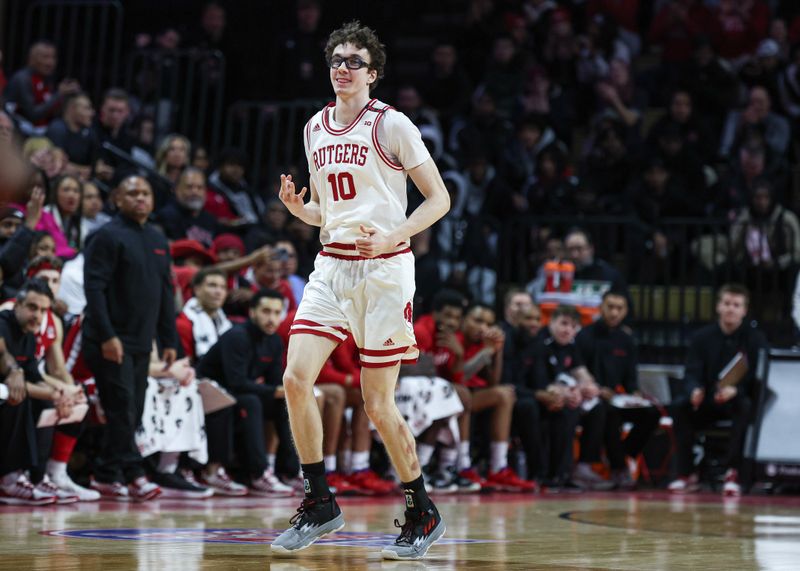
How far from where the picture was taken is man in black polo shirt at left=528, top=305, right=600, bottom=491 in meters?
11.9

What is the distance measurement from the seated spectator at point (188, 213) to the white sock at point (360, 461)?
2594 mm

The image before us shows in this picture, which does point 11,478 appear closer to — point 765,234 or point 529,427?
point 529,427

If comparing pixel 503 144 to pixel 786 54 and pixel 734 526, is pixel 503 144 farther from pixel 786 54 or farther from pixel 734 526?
pixel 734 526

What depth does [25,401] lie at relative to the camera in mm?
8688

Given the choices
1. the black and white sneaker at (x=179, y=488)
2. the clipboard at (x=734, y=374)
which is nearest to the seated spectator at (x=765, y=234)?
the clipboard at (x=734, y=374)

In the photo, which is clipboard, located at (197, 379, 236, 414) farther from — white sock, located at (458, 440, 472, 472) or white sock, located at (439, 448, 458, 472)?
white sock, located at (458, 440, 472, 472)

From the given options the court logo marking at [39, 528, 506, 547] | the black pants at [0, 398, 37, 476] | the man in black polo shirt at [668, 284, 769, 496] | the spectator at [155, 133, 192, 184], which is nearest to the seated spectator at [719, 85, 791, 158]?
the man in black polo shirt at [668, 284, 769, 496]

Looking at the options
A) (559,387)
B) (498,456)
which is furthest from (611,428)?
(498,456)

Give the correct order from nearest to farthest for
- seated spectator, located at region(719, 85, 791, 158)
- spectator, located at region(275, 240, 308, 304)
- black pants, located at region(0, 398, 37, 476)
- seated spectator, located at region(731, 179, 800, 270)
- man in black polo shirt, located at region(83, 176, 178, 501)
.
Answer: black pants, located at region(0, 398, 37, 476) → man in black polo shirt, located at region(83, 176, 178, 501) → spectator, located at region(275, 240, 308, 304) → seated spectator, located at region(731, 179, 800, 270) → seated spectator, located at region(719, 85, 791, 158)

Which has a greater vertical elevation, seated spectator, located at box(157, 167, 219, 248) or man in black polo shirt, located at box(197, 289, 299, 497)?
seated spectator, located at box(157, 167, 219, 248)

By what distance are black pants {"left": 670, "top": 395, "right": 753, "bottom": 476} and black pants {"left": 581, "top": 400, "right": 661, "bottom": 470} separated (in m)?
0.23

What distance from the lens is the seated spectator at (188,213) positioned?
470 inches

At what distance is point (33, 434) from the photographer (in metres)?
8.68

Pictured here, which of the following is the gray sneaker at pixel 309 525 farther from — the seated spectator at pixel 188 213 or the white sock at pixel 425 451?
the seated spectator at pixel 188 213
